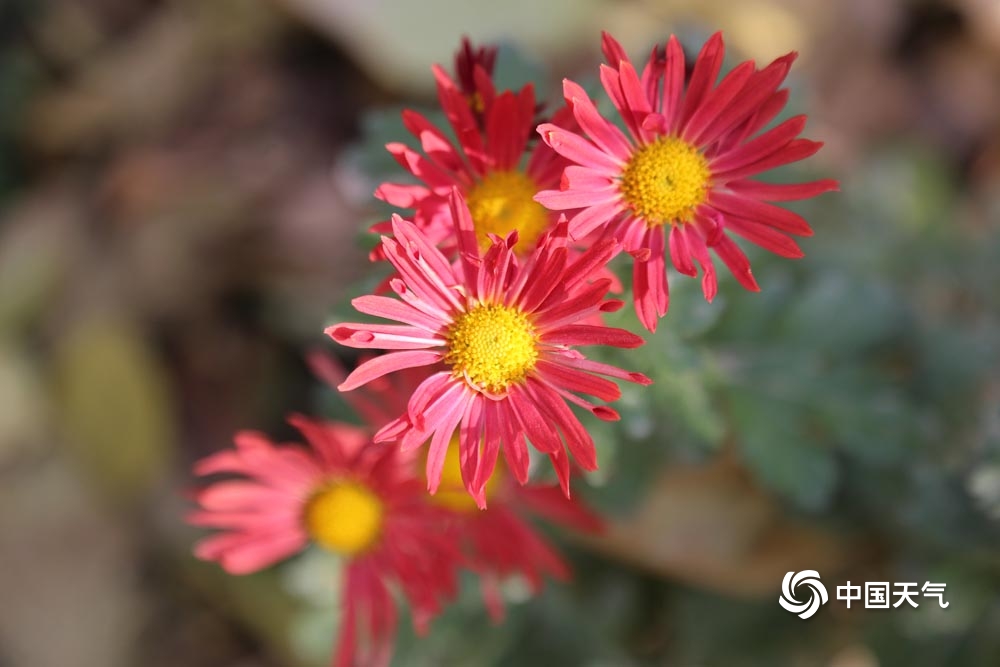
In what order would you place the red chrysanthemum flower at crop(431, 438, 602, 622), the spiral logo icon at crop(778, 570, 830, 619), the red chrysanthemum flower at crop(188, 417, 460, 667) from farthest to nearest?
the spiral logo icon at crop(778, 570, 830, 619)
the red chrysanthemum flower at crop(431, 438, 602, 622)
the red chrysanthemum flower at crop(188, 417, 460, 667)

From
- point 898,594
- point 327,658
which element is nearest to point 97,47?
point 327,658

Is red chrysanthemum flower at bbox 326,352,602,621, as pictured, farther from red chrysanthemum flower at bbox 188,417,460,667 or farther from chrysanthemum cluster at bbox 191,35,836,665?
chrysanthemum cluster at bbox 191,35,836,665

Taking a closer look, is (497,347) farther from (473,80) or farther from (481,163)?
(473,80)

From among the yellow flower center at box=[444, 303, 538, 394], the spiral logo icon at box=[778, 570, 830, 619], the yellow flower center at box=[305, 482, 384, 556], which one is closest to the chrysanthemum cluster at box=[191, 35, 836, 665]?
the yellow flower center at box=[444, 303, 538, 394]

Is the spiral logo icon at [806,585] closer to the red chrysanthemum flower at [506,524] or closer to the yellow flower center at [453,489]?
the red chrysanthemum flower at [506,524]

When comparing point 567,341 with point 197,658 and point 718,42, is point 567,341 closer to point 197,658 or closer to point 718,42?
point 718,42

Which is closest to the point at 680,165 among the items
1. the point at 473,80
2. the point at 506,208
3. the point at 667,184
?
the point at 667,184
